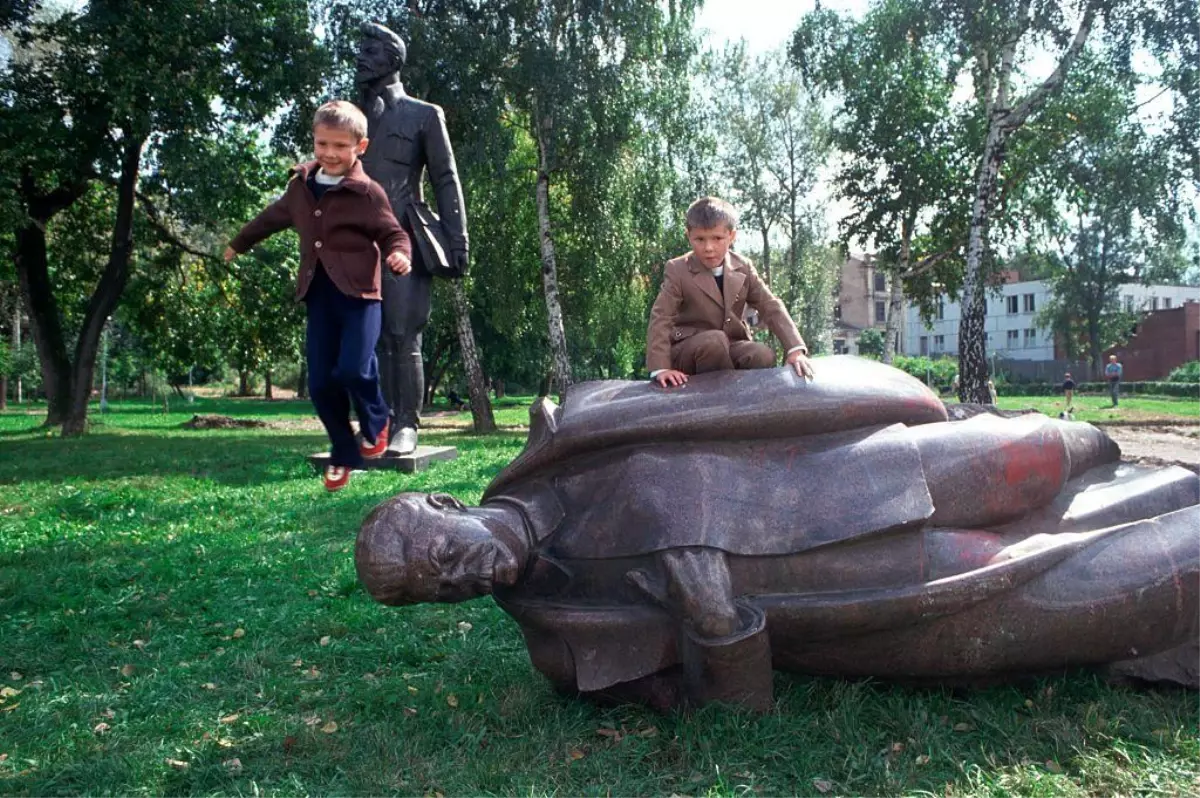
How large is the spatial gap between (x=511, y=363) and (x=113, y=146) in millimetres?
21698

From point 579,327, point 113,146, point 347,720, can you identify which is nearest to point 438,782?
point 347,720

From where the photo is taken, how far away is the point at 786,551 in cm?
302

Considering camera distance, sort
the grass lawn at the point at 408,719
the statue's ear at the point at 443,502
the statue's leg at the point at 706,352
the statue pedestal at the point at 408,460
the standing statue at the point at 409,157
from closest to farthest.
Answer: the grass lawn at the point at 408,719
the statue's ear at the point at 443,502
the statue's leg at the point at 706,352
the standing statue at the point at 409,157
the statue pedestal at the point at 408,460

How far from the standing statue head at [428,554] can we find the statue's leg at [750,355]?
4.73 feet

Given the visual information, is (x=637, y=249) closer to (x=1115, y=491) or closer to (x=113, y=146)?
(x=113, y=146)

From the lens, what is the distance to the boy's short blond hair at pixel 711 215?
3.84 metres

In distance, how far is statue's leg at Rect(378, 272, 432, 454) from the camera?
7953mm

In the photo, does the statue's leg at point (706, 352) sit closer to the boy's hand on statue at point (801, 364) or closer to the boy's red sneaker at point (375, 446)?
the boy's hand on statue at point (801, 364)

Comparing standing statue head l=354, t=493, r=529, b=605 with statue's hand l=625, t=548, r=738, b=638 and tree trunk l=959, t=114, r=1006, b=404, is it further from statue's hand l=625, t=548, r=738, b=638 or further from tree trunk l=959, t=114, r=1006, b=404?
tree trunk l=959, t=114, r=1006, b=404

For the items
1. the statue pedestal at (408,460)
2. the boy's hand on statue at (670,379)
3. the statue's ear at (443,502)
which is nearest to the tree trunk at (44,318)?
the statue pedestal at (408,460)

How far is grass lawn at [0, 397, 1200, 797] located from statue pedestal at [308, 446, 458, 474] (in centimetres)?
322

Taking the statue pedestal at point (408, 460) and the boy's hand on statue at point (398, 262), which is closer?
the boy's hand on statue at point (398, 262)

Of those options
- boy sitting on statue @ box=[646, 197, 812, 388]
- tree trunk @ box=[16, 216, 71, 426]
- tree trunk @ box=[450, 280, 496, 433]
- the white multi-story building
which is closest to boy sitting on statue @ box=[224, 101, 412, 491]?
boy sitting on statue @ box=[646, 197, 812, 388]

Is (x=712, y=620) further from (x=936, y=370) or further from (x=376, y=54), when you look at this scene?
(x=936, y=370)
